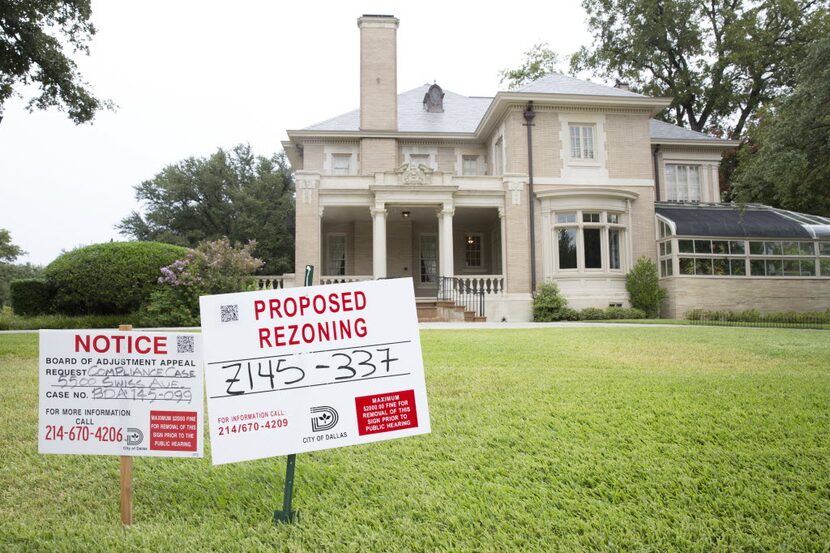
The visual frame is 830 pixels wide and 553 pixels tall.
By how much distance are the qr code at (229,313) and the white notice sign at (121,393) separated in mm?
173

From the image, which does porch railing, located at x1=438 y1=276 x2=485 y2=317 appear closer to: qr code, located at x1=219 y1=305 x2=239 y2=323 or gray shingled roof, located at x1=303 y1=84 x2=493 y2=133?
gray shingled roof, located at x1=303 y1=84 x2=493 y2=133

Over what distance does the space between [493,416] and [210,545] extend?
2.20m

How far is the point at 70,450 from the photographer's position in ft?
7.77

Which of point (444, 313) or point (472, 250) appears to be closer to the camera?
point (444, 313)

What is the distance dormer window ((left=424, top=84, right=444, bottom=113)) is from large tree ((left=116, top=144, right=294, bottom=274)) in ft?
50.8

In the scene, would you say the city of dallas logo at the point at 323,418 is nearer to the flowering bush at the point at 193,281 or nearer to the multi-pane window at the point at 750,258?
the flowering bush at the point at 193,281

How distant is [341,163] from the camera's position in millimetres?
21656

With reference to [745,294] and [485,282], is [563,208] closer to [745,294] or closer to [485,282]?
[485,282]

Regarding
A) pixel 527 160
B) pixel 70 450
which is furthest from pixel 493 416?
pixel 527 160

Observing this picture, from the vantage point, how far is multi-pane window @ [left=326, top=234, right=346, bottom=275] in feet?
72.7

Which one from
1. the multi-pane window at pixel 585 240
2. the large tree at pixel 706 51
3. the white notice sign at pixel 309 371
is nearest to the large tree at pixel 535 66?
the large tree at pixel 706 51

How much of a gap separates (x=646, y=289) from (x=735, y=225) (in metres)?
4.26

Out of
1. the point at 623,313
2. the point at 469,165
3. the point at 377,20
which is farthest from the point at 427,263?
the point at 377,20

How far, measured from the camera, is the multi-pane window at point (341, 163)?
21.6m
